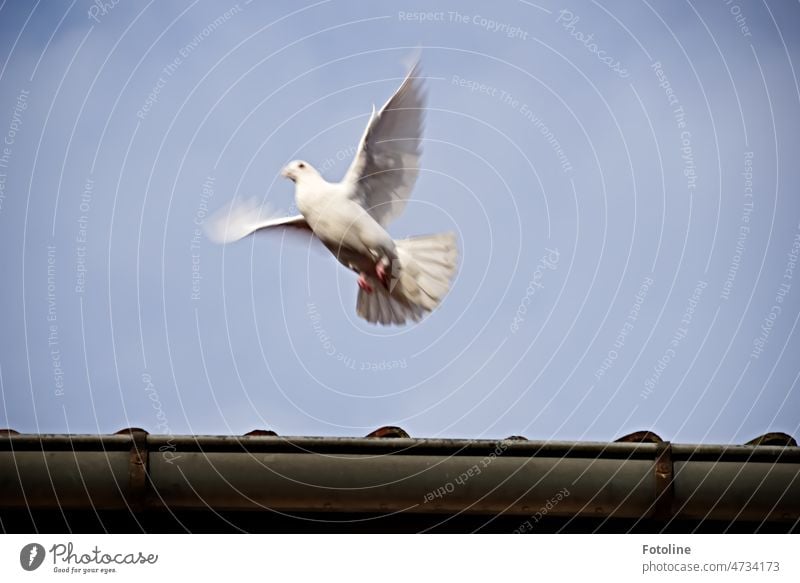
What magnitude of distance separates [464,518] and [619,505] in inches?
35.8

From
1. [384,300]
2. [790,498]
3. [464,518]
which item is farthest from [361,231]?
[790,498]

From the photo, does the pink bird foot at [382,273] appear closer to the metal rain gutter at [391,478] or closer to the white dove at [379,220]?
the white dove at [379,220]

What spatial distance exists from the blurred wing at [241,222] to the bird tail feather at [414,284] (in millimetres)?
1037

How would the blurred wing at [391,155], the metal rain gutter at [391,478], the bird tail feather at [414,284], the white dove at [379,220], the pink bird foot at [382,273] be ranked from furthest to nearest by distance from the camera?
the bird tail feather at [414,284], the pink bird foot at [382,273], the white dove at [379,220], the blurred wing at [391,155], the metal rain gutter at [391,478]

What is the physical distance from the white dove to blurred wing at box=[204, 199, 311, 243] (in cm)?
1

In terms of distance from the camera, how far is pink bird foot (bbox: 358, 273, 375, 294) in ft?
37.4

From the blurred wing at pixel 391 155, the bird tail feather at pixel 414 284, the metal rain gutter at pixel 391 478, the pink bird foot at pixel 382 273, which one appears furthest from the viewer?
the bird tail feather at pixel 414 284

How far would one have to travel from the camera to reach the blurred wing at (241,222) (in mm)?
11023

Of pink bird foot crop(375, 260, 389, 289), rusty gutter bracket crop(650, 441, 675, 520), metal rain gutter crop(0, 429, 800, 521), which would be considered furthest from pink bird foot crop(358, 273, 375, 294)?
rusty gutter bracket crop(650, 441, 675, 520)

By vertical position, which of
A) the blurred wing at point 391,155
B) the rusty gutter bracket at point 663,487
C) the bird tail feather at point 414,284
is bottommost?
the rusty gutter bracket at point 663,487

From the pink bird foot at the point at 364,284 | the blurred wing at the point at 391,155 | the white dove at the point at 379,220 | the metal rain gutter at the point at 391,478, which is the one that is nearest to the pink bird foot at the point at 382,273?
the white dove at the point at 379,220

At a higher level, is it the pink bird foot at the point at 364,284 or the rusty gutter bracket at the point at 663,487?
the pink bird foot at the point at 364,284

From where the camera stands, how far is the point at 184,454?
627 cm

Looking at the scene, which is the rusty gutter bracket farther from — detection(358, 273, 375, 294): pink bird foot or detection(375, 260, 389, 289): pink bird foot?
detection(358, 273, 375, 294): pink bird foot
